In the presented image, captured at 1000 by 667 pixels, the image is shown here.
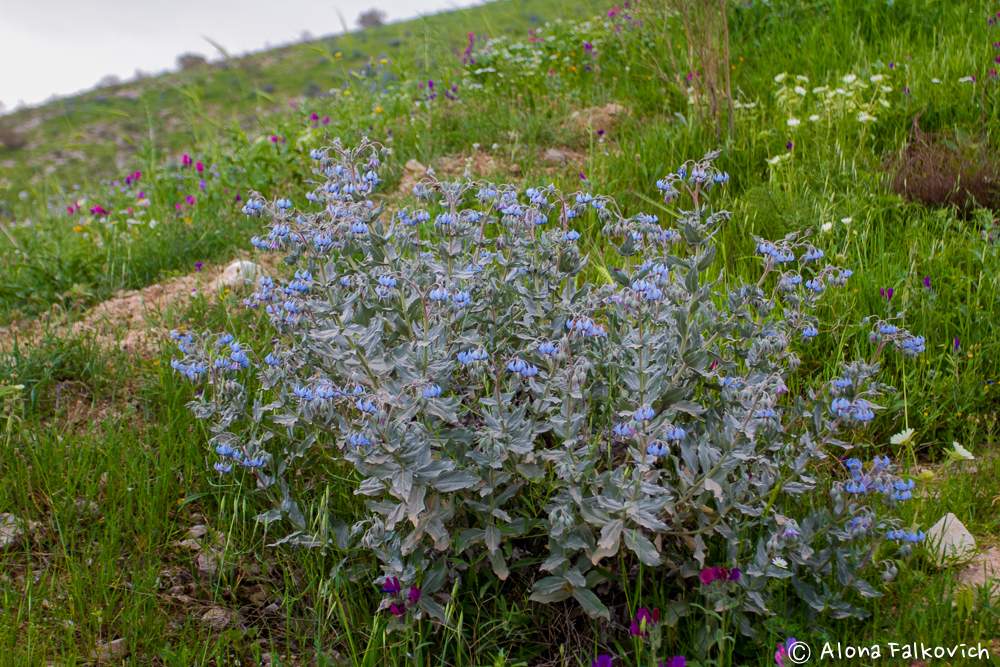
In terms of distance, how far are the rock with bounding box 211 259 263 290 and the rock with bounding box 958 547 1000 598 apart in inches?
134

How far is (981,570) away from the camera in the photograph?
282 cm

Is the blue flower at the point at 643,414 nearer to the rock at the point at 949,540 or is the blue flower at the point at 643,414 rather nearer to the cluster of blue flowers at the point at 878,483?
the cluster of blue flowers at the point at 878,483

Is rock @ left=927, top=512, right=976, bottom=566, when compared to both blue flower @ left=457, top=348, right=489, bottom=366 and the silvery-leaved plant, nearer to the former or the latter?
the silvery-leaved plant

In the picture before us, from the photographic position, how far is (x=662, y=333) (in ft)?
8.88

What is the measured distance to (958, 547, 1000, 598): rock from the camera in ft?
8.98

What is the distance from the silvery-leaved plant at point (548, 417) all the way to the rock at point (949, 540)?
145 mm

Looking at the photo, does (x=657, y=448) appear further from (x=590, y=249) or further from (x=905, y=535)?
(x=590, y=249)

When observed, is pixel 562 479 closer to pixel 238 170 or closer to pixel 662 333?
pixel 662 333

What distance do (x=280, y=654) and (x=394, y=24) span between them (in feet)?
67.6

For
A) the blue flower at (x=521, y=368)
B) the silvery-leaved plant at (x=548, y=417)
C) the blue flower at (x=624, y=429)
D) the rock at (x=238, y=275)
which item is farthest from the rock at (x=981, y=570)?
the rock at (x=238, y=275)

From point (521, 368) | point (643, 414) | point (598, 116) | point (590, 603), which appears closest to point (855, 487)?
point (643, 414)

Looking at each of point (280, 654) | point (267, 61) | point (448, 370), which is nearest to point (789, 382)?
point (448, 370)

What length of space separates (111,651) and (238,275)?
2345mm

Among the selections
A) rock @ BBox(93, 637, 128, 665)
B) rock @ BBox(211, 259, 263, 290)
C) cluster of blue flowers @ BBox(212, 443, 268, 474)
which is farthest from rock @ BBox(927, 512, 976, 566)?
rock @ BBox(211, 259, 263, 290)
